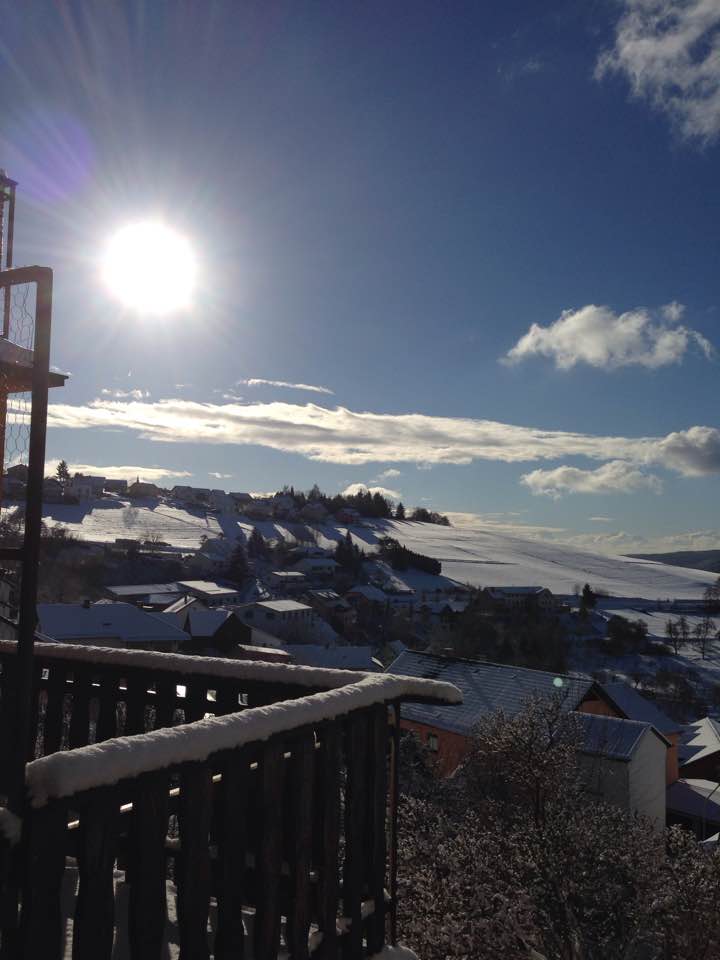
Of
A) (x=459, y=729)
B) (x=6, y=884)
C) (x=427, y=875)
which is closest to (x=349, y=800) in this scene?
→ (x=6, y=884)

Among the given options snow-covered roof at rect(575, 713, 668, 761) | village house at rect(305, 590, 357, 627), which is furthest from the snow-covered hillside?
snow-covered roof at rect(575, 713, 668, 761)

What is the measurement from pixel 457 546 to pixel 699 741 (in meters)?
80.5

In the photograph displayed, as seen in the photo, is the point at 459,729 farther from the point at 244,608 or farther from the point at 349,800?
the point at 244,608

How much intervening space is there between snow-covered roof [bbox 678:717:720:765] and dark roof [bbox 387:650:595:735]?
26.0ft

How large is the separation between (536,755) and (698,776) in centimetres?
1809

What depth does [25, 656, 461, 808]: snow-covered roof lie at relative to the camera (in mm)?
1344

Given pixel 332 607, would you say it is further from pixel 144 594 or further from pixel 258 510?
pixel 258 510

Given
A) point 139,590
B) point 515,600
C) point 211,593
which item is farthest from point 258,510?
point 139,590

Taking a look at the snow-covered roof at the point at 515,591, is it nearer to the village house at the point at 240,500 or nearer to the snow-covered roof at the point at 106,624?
the snow-covered roof at the point at 106,624

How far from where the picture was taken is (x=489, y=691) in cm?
2109

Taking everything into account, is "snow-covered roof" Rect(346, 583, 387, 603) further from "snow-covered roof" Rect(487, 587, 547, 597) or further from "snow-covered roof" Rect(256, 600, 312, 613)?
"snow-covered roof" Rect(256, 600, 312, 613)

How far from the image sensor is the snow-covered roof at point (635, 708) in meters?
23.8

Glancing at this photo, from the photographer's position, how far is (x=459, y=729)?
1973 centimetres

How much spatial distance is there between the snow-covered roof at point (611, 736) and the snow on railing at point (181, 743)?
16.7 metres
